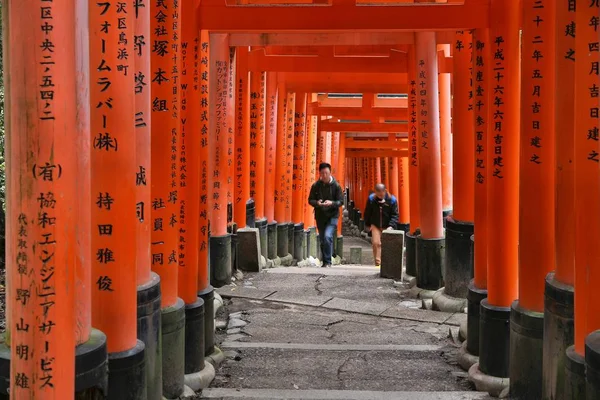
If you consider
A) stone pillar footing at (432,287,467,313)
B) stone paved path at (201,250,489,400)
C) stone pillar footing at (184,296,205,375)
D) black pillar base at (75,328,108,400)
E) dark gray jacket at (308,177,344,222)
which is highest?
dark gray jacket at (308,177,344,222)

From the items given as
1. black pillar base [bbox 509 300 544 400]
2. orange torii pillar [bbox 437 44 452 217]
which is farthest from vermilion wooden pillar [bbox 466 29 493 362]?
orange torii pillar [bbox 437 44 452 217]

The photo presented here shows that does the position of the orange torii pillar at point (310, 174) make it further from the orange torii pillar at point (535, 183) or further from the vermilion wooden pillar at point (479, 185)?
the orange torii pillar at point (535, 183)

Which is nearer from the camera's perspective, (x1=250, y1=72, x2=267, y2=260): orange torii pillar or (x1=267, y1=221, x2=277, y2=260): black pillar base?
(x1=250, y1=72, x2=267, y2=260): orange torii pillar

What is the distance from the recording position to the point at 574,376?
2740 mm

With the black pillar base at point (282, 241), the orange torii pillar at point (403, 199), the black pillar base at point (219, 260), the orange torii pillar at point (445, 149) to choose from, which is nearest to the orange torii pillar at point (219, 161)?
the black pillar base at point (219, 260)

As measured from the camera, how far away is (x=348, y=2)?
15.4ft

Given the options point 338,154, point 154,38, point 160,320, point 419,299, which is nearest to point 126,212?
point 160,320

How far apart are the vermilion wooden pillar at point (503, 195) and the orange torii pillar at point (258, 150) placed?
220 inches

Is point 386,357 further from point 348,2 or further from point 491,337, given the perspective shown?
point 348,2

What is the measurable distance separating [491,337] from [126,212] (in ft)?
7.69

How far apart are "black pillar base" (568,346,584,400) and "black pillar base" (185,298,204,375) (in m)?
2.14

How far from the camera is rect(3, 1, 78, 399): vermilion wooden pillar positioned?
2.02m

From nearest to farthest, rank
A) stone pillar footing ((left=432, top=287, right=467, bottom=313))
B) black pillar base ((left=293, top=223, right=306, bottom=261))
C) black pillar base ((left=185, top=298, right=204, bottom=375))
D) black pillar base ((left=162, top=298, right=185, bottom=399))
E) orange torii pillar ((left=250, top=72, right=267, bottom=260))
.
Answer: black pillar base ((left=162, top=298, right=185, bottom=399)), black pillar base ((left=185, top=298, right=204, bottom=375)), stone pillar footing ((left=432, top=287, right=467, bottom=313)), orange torii pillar ((left=250, top=72, right=267, bottom=260)), black pillar base ((left=293, top=223, right=306, bottom=261))

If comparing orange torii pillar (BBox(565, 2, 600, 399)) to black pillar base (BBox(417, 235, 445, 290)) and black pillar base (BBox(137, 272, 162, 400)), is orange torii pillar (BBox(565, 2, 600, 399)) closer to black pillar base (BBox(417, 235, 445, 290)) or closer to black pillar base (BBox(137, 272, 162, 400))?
black pillar base (BBox(137, 272, 162, 400))
